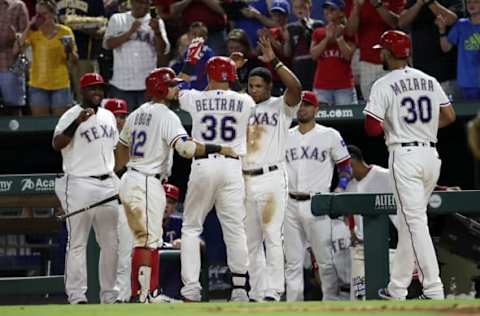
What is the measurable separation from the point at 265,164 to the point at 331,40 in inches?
91.2

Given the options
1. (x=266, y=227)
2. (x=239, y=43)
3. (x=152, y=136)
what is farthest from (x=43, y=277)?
(x=239, y=43)

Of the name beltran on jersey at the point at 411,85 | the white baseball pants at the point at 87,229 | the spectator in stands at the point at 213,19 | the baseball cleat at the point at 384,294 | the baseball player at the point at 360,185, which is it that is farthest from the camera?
the spectator in stands at the point at 213,19

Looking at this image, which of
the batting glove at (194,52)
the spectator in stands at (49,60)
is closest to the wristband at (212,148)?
the batting glove at (194,52)

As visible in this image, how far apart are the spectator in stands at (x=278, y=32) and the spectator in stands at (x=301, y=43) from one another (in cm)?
5

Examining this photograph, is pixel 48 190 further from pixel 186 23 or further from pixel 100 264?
pixel 186 23

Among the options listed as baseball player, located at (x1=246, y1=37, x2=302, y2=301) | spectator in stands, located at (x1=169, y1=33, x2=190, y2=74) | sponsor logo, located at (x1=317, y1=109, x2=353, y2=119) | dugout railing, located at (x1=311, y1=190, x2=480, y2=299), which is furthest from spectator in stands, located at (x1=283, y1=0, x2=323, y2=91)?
dugout railing, located at (x1=311, y1=190, x2=480, y2=299)

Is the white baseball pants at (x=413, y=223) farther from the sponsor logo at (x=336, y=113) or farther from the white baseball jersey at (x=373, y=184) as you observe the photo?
the sponsor logo at (x=336, y=113)

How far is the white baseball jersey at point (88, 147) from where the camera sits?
10234 mm

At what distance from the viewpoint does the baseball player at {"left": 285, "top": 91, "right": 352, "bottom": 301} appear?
1082 centimetres

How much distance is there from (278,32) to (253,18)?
55cm

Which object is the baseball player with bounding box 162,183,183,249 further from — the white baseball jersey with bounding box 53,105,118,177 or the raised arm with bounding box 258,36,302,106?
the raised arm with bounding box 258,36,302,106

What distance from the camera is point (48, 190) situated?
10.7 m

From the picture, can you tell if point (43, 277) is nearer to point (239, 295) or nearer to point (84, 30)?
point (239, 295)

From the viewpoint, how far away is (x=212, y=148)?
9578 mm
